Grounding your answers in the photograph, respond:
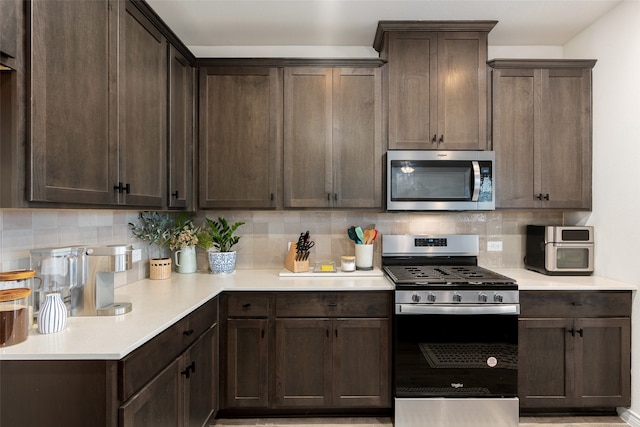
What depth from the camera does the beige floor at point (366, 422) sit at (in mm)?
2430

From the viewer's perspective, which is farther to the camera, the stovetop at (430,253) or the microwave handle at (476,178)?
the stovetop at (430,253)

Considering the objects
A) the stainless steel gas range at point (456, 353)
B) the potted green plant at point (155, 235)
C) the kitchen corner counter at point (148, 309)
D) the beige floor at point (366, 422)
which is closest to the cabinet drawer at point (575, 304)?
the stainless steel gas range at point (456, 353)

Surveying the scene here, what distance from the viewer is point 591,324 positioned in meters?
2.43

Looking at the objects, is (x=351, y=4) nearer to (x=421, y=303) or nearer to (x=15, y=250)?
(x=421, y=303)

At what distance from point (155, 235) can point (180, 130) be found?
783mm

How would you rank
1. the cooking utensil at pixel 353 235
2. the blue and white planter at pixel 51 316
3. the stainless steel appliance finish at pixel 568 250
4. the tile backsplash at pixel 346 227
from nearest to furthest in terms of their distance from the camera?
the blue and white planter at pixel 51 316
the stainless steel appliance finish at pixel 568 250
the cooking utensil at pixel 353 235
the tile backsplash at pixel 346 227

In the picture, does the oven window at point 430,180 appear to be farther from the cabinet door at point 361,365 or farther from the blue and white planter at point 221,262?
the blue and white planter at point 221,262

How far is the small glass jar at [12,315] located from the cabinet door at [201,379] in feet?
2.23

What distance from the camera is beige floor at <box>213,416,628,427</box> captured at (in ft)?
7.97

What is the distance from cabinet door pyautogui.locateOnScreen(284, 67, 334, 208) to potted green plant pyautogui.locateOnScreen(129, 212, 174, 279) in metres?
0.95

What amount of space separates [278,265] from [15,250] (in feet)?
5.90

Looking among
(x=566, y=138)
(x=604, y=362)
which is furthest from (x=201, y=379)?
(x=566, y=138)

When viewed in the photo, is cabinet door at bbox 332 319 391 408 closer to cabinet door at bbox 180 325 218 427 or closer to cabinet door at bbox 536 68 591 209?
cabinet door at bbox 180 325 218 427

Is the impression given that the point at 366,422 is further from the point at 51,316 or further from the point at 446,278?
the point at 51,316
